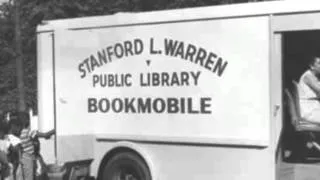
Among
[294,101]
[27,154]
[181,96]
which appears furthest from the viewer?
[27,154]

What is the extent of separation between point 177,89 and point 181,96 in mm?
108

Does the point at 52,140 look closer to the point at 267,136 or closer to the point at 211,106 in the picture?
the point at 211,106

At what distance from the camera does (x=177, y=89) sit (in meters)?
8.94

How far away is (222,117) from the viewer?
8539mm

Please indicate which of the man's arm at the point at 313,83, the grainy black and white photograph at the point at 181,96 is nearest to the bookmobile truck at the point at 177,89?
the grainy black and white photograph at the point at 181,96

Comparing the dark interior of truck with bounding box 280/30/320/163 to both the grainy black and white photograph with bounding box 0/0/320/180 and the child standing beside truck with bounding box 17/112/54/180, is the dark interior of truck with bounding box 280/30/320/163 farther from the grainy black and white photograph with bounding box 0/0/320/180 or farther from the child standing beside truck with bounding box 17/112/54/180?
the child standing beside truck with bounding box 17/112/54/180

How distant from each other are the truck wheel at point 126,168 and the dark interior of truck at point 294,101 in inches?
74.6

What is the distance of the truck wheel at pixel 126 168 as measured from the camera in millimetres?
9273

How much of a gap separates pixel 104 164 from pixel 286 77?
2.75 meters

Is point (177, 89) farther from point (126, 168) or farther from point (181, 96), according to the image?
point (126, 168)

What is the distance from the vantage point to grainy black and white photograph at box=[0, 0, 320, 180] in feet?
27.1

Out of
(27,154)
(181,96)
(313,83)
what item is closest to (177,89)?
(181,96)

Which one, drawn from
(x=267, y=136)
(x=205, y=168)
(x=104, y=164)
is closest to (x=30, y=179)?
(x=104, y=164)

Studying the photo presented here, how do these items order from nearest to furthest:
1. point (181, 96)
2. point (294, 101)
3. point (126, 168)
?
point (294, 101) < point (181, 96) < point (126, 168)
